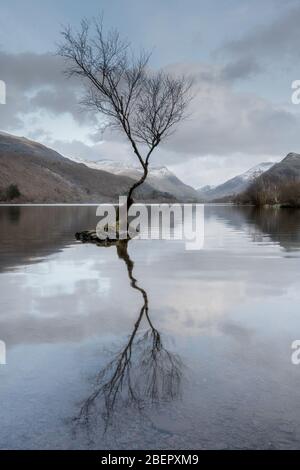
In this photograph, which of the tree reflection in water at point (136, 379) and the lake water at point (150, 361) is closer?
the lake water at point (150, 361)

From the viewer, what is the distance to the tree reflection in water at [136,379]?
381cm

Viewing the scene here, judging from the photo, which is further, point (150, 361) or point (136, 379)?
point (150, 361)

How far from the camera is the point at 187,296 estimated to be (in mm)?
8156

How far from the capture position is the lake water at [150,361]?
3.42 meters

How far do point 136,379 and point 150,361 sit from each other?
1.65 ft

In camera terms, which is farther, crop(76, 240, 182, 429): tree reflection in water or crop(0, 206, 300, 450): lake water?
crop(76, 240, 182, 429): tree reflection in water

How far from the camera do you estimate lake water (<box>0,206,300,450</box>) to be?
11.2 ft

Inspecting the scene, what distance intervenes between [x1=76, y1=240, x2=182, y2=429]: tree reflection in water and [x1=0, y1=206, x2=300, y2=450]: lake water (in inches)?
0.5

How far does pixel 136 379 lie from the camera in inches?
171

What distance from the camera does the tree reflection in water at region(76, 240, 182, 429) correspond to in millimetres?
3812

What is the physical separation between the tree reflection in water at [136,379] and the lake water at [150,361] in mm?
12

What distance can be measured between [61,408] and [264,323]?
3568 mm
